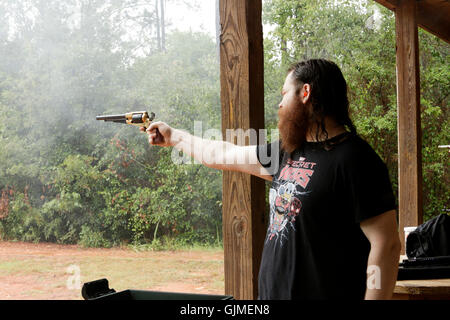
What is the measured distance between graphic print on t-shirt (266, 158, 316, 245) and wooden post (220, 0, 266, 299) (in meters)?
0.20

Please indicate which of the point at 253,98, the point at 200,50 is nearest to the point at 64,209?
the point at 200,50

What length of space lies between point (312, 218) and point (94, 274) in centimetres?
541

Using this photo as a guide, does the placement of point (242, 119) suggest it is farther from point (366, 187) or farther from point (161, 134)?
point (366, 187)

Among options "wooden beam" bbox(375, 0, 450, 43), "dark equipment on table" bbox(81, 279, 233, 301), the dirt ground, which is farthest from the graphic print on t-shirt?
the dirt ground

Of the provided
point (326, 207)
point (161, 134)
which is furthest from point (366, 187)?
point (161, 134)

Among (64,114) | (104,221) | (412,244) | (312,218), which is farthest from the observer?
(104,221)

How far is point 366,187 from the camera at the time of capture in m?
1.12

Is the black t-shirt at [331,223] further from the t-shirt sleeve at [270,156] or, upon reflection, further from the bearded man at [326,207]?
the t-shirt sleeve at [270,156]

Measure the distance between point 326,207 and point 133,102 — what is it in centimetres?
531

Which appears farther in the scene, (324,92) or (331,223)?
(324,92)

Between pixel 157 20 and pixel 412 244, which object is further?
pixel 157 20

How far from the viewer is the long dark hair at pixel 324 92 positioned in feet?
4.16

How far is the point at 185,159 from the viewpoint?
605 cm
